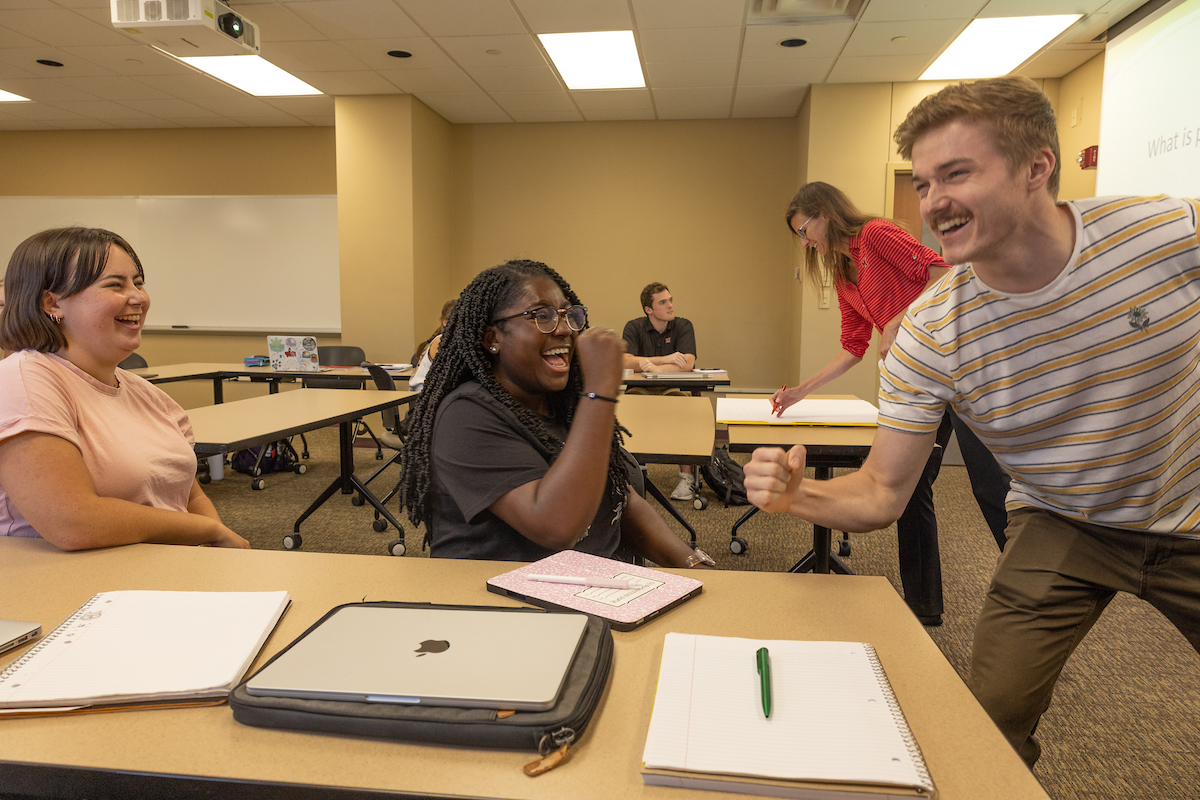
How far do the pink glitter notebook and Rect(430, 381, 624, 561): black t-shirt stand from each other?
17 cm

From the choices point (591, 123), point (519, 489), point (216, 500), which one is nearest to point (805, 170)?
point (591, 123)

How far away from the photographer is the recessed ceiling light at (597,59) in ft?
15.9

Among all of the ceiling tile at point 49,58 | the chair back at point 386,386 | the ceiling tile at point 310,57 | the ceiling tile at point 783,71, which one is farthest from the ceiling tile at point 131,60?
the ceiling tile at point 783,71

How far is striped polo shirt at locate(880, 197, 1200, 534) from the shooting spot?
1176mm

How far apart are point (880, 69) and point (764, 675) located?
5.61 metres

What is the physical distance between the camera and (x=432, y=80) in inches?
224

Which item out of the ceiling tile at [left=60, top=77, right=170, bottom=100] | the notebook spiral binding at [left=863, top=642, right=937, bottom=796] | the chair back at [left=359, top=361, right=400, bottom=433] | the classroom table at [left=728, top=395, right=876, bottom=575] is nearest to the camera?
the notebook spiral binding at [left=863, top=642, right=937, bottom=796]

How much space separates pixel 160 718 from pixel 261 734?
0.12 metres

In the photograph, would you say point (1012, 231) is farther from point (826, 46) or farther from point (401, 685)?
point (826, 46)

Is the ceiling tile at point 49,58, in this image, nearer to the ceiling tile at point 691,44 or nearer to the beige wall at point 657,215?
the beige wall at point 657,215

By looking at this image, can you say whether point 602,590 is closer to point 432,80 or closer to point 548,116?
point 432,80

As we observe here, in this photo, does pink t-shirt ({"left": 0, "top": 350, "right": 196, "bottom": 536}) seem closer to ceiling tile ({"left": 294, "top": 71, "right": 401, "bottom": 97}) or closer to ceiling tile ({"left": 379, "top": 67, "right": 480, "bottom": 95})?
ceiling tile ({"left": 379, "top": 67, "right": 480, "bottom": 95})

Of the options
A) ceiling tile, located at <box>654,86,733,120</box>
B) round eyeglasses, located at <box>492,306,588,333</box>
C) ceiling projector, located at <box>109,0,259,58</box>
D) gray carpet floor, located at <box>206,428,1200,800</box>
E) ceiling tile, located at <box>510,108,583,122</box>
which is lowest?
gray carpet floor, located at <box>206,428,1200,800</box>

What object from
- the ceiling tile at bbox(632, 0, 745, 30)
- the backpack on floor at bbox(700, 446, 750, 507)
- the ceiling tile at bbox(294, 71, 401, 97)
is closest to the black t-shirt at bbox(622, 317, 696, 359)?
the backpack on floor at bbox(700, 446, 750, 507)
